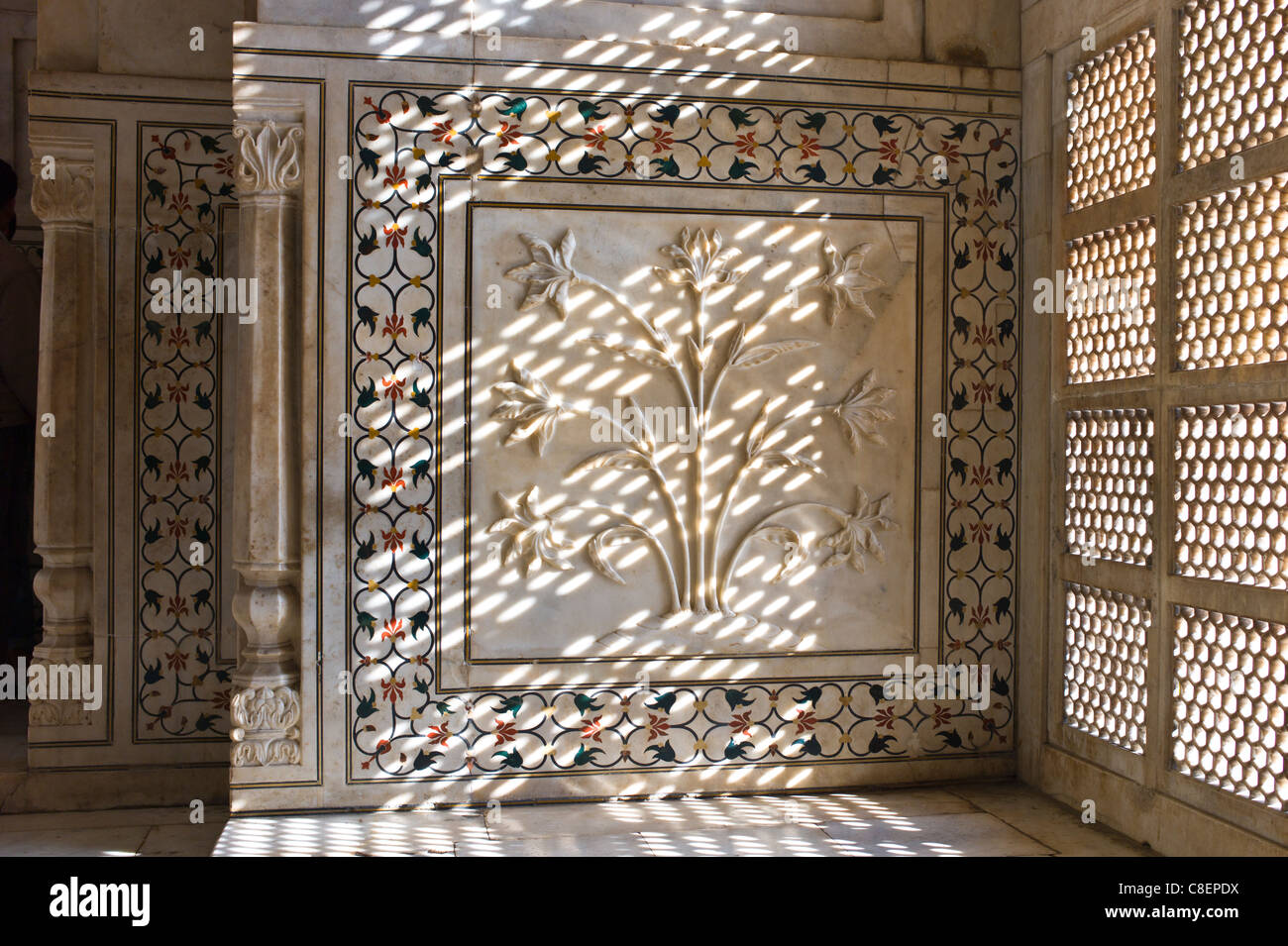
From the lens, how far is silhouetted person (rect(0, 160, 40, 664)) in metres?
3.60

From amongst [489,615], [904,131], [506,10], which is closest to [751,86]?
[904,131]

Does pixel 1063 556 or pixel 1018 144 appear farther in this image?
pixel 1018 144

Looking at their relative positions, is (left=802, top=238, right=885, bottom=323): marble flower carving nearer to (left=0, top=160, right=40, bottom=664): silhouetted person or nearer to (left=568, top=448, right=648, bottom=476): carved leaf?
(left=568, top=448, right=648, bottom=476): carved leaf

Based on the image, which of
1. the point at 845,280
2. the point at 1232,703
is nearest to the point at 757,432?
the point at 845,280

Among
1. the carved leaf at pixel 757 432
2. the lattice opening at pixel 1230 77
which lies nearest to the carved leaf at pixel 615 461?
the carved leaf at pixel 757 432

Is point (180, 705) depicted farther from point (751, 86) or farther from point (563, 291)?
point (751, 86)

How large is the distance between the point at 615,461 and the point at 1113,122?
151 centimetres

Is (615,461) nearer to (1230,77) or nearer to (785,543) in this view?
(785,543)

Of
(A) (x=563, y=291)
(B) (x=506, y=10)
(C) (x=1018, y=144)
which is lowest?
(A) (x=563, y=291)

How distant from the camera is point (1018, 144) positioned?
3152 millimetres

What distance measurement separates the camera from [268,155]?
279 cm

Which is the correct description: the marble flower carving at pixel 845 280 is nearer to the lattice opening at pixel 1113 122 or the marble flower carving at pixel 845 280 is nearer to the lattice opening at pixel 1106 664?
the lattice opening at pixel 1113 122
